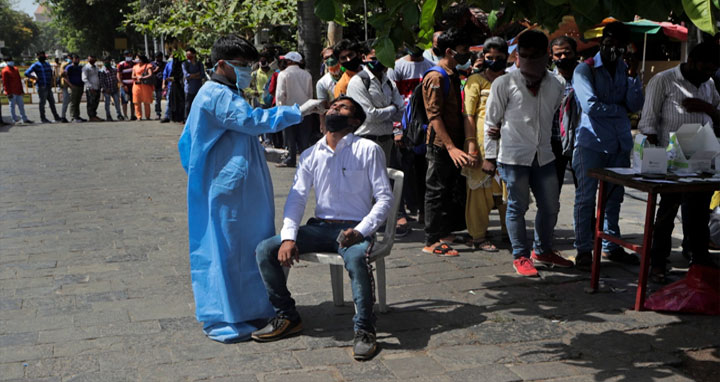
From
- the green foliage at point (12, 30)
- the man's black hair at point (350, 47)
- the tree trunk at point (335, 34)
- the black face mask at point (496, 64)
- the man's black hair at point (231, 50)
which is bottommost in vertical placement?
the black face mask at point (496, 64)

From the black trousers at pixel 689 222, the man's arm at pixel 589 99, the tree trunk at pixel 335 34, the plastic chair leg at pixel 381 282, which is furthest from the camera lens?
the tree trunk at pixel 335 34

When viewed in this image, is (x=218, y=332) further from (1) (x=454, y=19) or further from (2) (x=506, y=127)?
(1) (x=454, y=19)

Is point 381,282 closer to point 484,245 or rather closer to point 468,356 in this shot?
point 468,356

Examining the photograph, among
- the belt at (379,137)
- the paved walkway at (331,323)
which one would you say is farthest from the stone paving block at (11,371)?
the belt at (379,137)

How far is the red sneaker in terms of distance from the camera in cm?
596

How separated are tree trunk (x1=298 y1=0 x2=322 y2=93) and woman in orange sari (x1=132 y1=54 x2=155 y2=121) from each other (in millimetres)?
9183

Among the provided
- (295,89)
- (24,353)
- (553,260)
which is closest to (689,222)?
(553,260)

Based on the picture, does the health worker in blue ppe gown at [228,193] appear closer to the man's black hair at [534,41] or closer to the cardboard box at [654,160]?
the man's black hair at [534,41]

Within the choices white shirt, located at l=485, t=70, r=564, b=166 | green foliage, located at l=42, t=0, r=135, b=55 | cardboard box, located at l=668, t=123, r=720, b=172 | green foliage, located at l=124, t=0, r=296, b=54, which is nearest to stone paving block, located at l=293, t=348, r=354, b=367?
white shirt, located at l=485, t=70, r=564, b=166

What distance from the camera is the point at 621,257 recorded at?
20.7 feet

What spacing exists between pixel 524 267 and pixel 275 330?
2282 millimetres

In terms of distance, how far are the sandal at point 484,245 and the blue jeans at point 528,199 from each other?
71cm

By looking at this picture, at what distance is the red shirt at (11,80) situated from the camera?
20.0 m

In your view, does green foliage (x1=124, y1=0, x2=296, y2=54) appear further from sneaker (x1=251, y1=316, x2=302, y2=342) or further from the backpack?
sneaker (x1=251, y1=316, x2=302, y2=342)
